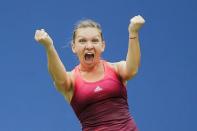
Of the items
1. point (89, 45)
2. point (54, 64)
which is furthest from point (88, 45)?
point (54, 64)

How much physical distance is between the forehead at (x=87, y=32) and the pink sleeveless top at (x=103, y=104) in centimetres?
18

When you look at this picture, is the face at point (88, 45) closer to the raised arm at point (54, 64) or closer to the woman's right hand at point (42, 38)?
the raised arm at point (54, 64)

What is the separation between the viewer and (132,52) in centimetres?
224

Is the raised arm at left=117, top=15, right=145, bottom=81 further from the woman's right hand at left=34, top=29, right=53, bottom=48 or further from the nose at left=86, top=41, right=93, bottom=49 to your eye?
the woman's right hand at left=34, top=29, right=53, bottom=48

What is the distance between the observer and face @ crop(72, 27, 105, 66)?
2.33 metres

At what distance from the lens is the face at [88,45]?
2328 millimetres

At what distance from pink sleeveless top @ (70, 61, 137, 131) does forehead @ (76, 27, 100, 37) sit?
18 centimetres

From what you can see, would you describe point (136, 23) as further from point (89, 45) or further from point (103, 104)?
point (103, 104)

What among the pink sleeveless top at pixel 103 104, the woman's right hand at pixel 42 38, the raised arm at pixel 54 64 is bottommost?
the pink sleeveless top at pixel 103 104

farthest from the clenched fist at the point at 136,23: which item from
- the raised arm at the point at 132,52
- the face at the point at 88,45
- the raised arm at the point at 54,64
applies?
the raised arm at the point at 54,64

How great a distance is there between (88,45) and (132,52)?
0.64ft

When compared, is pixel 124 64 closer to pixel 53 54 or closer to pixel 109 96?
pixel 109 96

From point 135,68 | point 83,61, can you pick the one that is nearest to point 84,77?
point 83,61

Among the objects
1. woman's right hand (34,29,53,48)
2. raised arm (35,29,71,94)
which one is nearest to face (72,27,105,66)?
raised arm (35,29,71,94)
